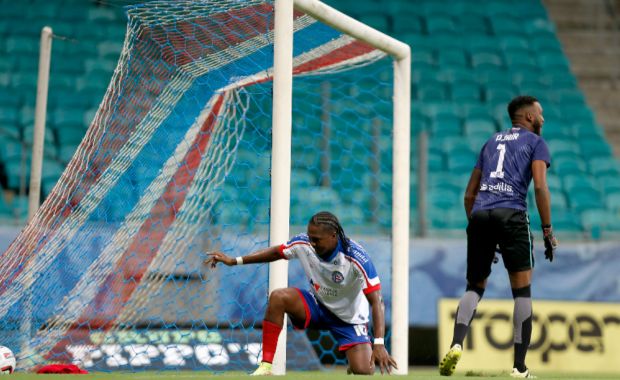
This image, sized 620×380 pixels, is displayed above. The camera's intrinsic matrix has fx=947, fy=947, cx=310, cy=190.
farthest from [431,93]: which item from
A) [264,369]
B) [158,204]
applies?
[264,369]

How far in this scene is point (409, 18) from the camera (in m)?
14.0

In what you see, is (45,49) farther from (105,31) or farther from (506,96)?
(506,96)

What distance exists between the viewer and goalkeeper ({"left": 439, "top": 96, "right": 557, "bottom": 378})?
5.15 meters

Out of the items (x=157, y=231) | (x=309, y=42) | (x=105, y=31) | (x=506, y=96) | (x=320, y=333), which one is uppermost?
(x=105, y=31)

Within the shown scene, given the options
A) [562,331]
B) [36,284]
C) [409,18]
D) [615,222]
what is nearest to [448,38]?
[409,18]

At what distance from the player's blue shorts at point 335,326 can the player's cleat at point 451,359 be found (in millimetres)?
827

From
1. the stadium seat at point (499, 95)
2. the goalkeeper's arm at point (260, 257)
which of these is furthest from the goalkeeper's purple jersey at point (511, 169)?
the stadium seat at point (499, 95)

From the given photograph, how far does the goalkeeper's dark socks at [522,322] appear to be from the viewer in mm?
5148

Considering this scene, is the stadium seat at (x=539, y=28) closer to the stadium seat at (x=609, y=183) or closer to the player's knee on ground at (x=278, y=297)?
the stadium seat at (x=609, y=183)

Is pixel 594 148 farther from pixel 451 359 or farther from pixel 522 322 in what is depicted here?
pixel 451 359

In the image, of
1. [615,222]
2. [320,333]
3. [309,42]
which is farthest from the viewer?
[615,222]

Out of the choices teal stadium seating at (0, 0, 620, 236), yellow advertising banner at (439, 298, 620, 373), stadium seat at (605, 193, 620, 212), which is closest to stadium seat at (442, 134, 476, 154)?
teal stadium seating at (0, 0, 620, 236)

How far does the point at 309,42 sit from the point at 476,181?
65.6 inches

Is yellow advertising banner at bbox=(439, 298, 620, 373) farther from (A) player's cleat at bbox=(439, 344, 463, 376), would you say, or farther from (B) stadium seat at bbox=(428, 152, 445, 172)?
(A) player's cleat at bbox=(439, 344, 463, 376)
